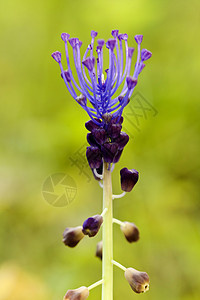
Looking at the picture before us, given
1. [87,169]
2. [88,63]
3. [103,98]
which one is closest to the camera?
[88,63]

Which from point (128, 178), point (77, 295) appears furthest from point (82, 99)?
point (77, 295)

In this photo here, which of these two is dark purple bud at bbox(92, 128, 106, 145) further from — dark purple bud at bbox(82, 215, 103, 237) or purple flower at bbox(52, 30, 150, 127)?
dark purple bud at bbox(82, 215, 103, 237)

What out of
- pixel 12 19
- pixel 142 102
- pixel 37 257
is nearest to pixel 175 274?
pixel 37 257

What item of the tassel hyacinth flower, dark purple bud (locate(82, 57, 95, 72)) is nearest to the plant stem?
the tassel hyacinth flower

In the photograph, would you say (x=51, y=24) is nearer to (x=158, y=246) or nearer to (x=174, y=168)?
(x=174, y=168)

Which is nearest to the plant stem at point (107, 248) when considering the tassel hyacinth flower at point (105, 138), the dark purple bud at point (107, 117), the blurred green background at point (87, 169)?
the tassel hyacinth flower at point (105, 138)

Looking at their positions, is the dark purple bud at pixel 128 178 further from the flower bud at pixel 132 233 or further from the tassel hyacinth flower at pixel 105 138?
the flower bud at pixel 132 233

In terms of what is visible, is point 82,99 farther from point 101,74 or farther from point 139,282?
point 139,282
